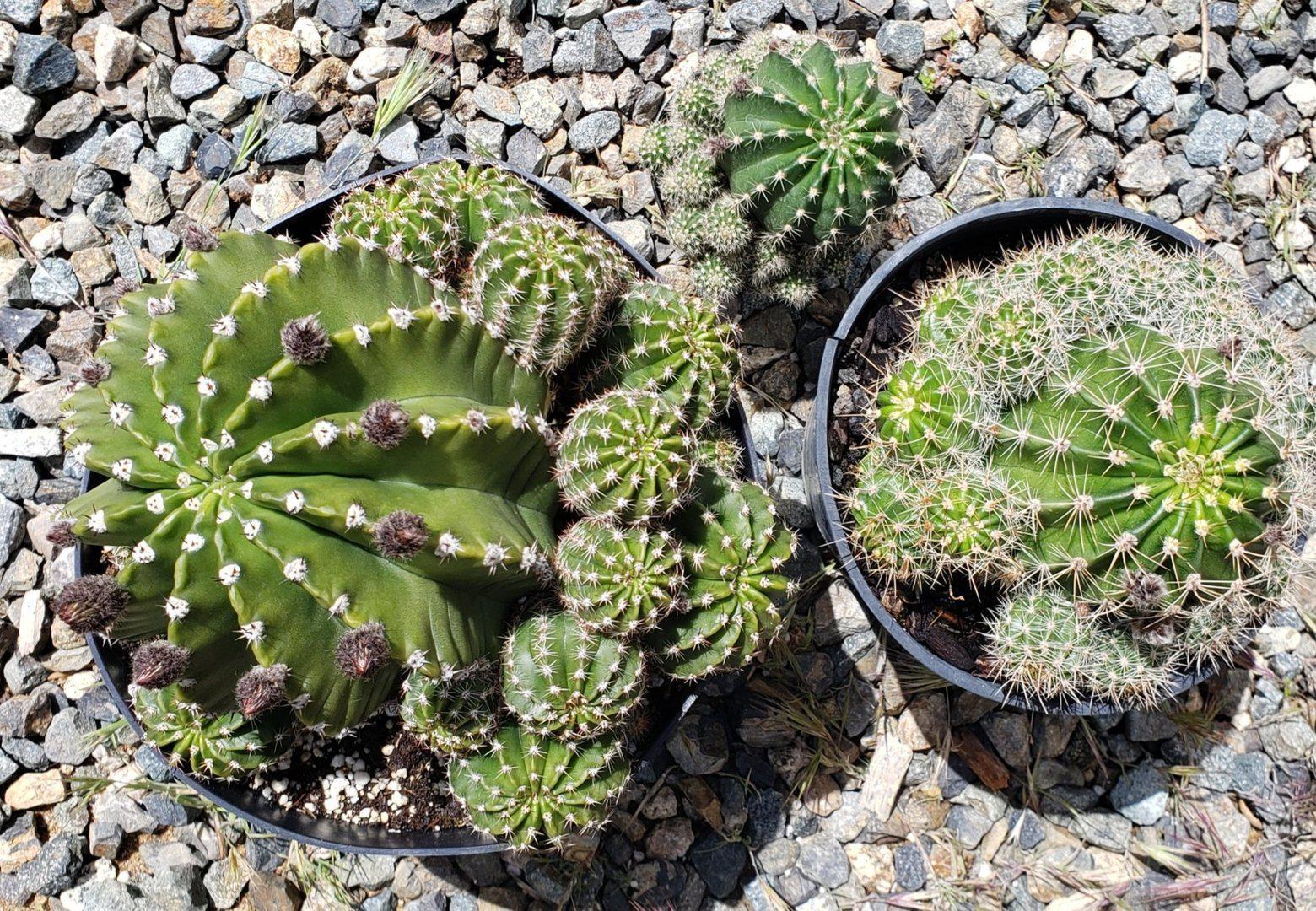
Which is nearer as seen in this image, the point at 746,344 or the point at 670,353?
the point at 670,353

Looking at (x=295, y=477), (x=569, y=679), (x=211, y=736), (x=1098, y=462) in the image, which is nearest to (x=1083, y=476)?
(x=1098, y=462)

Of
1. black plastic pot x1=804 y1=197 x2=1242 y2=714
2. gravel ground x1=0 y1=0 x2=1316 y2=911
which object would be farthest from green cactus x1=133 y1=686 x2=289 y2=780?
black plastic pot x1=804 y1=197 x2=1242 y2=714

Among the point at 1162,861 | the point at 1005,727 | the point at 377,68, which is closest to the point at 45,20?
the point at 377,68

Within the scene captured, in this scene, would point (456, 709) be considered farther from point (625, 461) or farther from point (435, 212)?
point (435, 212)

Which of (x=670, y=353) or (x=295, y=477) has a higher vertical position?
(x=295, y=477)

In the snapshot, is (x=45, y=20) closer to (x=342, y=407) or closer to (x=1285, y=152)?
(x=342, y=407)

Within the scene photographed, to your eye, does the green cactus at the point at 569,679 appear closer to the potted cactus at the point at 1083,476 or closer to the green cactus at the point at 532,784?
the green cactus at the point at 532,784

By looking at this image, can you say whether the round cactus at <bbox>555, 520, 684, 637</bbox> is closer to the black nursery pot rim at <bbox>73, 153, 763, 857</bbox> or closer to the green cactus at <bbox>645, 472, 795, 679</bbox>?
the green cactus at <bbox>645, 472, 795, 679</bbox>
